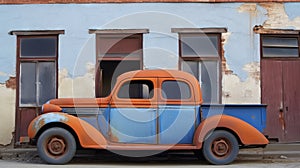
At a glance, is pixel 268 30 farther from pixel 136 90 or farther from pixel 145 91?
pixel 136 90

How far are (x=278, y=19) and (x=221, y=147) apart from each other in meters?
5.23

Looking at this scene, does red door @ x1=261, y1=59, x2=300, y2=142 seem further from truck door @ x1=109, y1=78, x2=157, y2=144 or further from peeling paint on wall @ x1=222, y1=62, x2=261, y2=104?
truck door @ x1=109, y1=78, x2=157, y2=144

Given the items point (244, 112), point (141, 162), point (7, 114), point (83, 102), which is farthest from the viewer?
point (7, 114)

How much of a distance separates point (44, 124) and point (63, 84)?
11.4 ft

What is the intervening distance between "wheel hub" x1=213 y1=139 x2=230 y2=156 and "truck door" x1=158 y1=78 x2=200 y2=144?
21.3 inches

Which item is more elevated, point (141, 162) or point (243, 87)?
point (243, 87)

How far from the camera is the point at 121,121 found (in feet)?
33.0

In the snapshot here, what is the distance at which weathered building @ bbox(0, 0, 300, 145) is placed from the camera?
13258 mm

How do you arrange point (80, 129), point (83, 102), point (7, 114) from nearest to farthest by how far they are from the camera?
1. point (80, 129)
2. point (83, 102)
3. point (7, 114)

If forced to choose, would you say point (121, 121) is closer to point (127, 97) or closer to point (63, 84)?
point (127, 97)

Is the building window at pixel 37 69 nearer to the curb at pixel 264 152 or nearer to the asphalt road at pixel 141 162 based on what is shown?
the curb at pixel 264 152

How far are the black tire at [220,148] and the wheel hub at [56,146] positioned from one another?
3060 millimetres

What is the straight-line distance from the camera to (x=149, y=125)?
10.0 m

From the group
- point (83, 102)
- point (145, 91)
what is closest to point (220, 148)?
point (145, 91)
